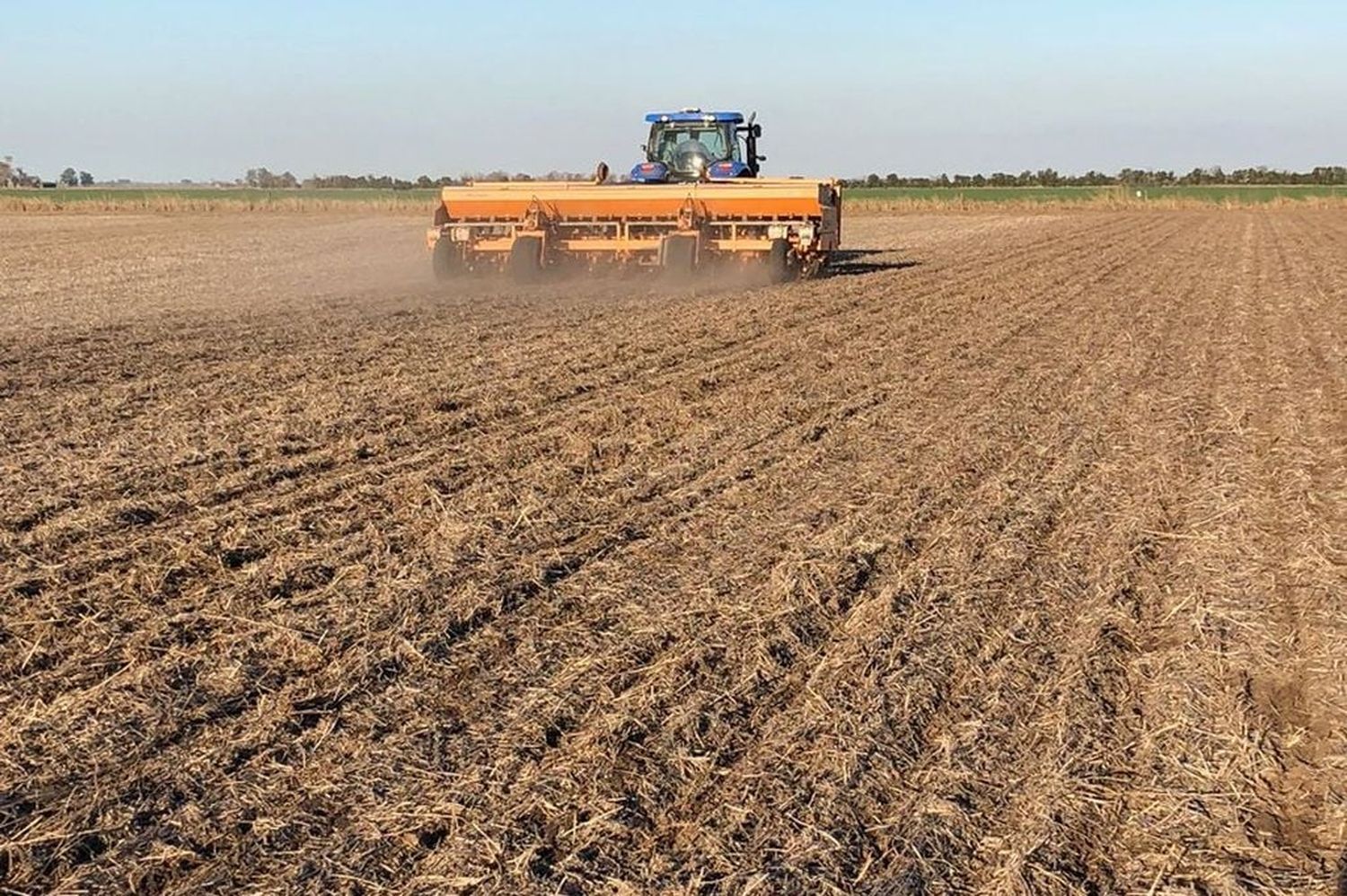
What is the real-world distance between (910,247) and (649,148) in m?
9.80

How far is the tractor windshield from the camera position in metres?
20.2

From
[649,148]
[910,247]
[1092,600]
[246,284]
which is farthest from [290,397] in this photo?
[910,247]

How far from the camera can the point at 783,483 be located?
6.73 m

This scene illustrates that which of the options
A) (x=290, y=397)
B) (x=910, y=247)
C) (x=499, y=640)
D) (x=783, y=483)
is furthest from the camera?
(x=910, y=247)

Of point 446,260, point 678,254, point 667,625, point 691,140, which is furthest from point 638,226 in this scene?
point 667,625

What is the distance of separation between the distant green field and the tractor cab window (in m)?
36.9

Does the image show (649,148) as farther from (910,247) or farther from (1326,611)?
(1326,611)

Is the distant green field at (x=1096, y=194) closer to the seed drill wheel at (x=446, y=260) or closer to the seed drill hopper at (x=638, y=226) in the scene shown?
the seed drill hopper at (x=638, y=226)

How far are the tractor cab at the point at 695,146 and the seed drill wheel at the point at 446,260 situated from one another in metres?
3.38

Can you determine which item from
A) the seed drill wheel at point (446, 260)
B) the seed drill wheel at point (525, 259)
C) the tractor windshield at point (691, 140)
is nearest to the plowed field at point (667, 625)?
the seed drill wheel at point (525, 259)

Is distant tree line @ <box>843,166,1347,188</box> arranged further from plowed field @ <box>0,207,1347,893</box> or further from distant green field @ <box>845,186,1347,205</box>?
plowed field @ <box>0,207,1347,893</box>

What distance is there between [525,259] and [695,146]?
14.4ft

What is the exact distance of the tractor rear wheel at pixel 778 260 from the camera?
1675cm

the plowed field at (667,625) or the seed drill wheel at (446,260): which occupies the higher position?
the seed drill wheel at (446,260)
